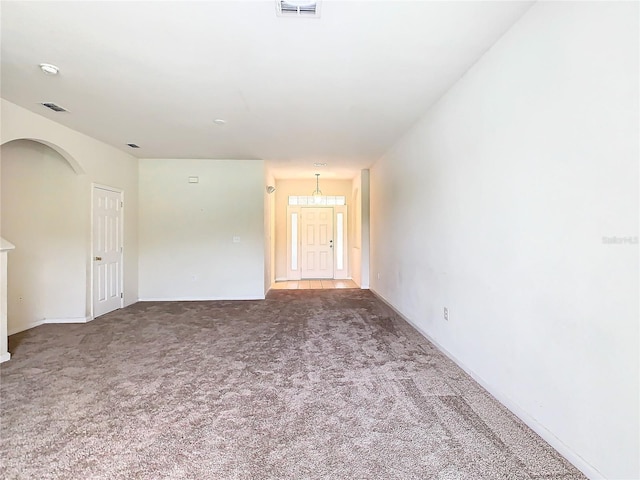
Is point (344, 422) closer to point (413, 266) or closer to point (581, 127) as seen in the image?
point (581, 127)

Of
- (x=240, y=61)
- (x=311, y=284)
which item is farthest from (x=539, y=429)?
(x=311, y=284)

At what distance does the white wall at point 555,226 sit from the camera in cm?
141

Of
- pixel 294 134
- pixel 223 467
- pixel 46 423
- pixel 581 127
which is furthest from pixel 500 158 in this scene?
pixel 46 423

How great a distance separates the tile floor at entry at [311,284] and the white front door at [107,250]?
10.6 ft

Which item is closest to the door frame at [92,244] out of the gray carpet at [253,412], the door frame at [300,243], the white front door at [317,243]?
the gray carpet at [253,412]

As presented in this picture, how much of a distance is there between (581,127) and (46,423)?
350cm

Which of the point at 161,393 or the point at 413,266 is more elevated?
the point at 413,266

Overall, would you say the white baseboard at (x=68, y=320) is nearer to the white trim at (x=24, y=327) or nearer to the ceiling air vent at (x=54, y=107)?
the white trim at (x=24, y=327)

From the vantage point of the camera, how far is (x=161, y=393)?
8.13 ft

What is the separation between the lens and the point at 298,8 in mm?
1995

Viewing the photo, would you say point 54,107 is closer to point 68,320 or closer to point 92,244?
point 92,244

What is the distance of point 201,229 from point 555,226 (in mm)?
5581

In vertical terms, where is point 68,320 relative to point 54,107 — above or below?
below

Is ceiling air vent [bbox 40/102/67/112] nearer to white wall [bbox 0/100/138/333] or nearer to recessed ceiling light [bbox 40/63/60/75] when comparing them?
white wall [bbox 0/100/138/333]
